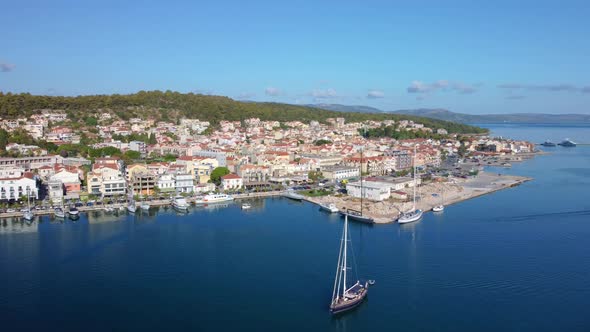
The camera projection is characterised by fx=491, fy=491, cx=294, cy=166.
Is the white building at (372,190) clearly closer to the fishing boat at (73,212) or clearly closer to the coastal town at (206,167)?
the coastal town at (206,167)

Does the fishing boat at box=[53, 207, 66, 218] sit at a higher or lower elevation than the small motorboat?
higher

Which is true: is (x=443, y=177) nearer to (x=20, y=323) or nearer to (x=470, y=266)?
(x=470, y=266)

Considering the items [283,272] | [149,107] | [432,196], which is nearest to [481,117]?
[149,107]

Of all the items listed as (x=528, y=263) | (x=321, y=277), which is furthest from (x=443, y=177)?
(x=321, y=277)

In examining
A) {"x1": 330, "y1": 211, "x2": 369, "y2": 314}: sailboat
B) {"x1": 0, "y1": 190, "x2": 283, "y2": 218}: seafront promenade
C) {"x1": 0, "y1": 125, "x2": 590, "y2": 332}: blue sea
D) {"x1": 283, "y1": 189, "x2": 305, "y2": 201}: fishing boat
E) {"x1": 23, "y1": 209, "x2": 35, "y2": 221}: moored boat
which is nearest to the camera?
{"x1": 0, "y1": 125, "x2": 590, "y2": 332}: blue sea

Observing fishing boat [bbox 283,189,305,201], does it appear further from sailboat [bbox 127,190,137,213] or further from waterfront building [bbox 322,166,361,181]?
sailboat [bbox 127,190,137,213]

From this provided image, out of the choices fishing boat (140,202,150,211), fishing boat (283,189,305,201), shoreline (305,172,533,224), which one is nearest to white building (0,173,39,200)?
fishing boat (140,202,150,211)

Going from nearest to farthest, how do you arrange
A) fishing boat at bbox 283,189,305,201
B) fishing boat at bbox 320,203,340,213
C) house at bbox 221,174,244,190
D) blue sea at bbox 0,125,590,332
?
blue sea at bbox 0,125,590,332 → fishing boat at bbox 320,203,340,213 → fishing boat at bbox 283,189,305,201 → house at bbox 221,174,244,190

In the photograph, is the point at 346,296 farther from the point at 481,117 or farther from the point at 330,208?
the point at 481,117
